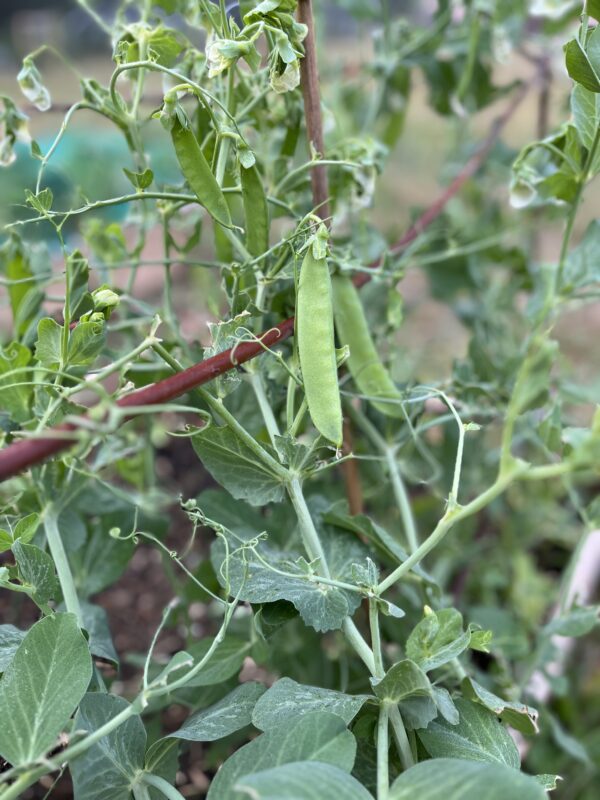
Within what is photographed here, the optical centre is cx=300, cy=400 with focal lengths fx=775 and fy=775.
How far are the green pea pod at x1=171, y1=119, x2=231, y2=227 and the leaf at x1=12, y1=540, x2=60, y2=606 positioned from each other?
9.8 inches

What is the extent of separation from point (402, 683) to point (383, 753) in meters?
0.04

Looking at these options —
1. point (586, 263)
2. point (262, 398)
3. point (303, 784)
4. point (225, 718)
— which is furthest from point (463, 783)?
point (586, 263)

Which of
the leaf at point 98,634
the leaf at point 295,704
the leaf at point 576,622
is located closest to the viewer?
the leaf at point 295,704

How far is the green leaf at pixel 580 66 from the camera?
0.52 metres

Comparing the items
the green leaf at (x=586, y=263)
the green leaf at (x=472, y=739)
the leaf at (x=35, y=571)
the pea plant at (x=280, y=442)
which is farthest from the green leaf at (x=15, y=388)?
the green leaf at (x=586, y=263)

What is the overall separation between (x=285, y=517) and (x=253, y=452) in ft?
0.61

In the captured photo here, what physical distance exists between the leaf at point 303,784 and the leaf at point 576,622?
0.38 meters

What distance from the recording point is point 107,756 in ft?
1.54

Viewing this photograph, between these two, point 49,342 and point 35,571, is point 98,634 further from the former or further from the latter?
point 49,342

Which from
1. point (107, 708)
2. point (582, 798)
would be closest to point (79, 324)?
point (107, 708)

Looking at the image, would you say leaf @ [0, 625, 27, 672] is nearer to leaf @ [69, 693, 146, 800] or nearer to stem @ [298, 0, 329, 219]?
leaf @ [69, 693, 146, 800]

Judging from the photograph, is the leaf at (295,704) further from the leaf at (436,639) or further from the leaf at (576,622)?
the leaf at (576,622)

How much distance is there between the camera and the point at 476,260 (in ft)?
3.46

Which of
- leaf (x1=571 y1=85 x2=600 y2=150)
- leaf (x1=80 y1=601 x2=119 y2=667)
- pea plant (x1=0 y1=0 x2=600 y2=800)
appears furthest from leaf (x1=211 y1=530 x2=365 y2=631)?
leaf (x1=571 y1=85 x2=600 y2=150)
